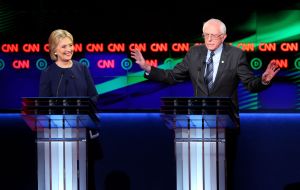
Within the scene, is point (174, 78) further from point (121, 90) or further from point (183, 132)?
point (121, 90)

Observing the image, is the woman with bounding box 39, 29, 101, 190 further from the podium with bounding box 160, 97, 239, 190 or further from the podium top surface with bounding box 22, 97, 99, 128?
the podium with bounding box 160, 97, 239, 190

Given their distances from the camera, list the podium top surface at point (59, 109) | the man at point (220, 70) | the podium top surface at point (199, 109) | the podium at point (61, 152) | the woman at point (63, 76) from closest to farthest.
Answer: the podium top surface at point (199, 109) → the podium top surface at point (59, 109) → the podium at point (61, 152) → the man at point (220, 70) → the woman at point (63, 76)

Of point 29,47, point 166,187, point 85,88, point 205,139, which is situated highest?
point 29,47

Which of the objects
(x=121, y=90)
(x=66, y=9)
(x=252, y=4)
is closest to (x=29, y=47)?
(x=66, y=9)

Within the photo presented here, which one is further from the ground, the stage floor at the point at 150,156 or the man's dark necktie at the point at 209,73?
the man's dark necktie at the point at 209,73

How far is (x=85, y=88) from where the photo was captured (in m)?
4.63

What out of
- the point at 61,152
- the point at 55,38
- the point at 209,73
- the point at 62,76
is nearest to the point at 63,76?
the point at 62,76

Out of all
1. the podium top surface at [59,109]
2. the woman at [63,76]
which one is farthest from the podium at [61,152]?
the woman at [63,76]

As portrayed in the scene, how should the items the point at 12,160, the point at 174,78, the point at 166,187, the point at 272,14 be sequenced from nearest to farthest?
the point at 174,78 < the point at 166,187 < the point at 12,160 < the point at 272,14

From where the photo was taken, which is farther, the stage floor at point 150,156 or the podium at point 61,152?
the stage floor at point 150,156

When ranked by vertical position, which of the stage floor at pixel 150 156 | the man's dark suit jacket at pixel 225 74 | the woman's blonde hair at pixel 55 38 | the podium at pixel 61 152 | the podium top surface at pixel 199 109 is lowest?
the stage floor at pixel 150 156

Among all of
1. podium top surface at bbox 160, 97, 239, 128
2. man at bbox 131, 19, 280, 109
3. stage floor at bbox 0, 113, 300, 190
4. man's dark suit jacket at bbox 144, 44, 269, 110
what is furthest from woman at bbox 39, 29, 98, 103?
stage floor at bbox 0, 113, 300, 190

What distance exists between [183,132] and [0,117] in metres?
6.58

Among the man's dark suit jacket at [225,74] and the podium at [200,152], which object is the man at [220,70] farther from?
the podium at [200,152]
